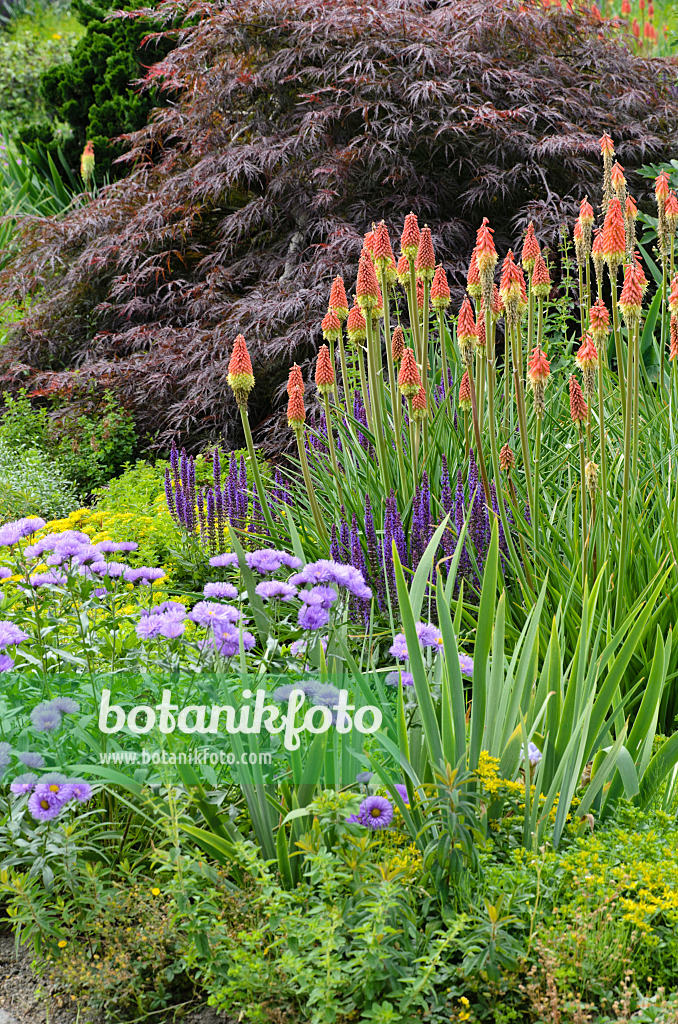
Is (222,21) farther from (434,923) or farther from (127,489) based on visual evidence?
(434,923)

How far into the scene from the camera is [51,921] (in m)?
1.89

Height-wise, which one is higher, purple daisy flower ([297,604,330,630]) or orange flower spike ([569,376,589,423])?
orange flower spike ([569,376,589,423])

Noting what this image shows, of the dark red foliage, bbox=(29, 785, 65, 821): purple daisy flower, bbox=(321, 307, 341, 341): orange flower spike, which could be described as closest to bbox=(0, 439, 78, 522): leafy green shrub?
the dark red foliage

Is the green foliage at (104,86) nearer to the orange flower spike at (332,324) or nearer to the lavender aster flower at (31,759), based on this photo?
the orange flower spike at (332,324)

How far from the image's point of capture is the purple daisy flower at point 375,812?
180 cm

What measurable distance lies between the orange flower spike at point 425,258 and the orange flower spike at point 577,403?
0.88m

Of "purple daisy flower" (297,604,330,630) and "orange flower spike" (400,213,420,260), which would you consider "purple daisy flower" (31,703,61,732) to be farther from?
"orange flower spike" (400,213,420,260)

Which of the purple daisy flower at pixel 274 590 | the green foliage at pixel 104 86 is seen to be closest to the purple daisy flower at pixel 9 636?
the purple daisy flower at pixel 274 590

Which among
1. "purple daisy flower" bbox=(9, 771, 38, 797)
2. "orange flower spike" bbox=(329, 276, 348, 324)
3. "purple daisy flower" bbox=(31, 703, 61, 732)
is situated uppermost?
"orange flower spike" bbox=(329, 276, 348, 324)

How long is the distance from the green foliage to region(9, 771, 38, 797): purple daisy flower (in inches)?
344

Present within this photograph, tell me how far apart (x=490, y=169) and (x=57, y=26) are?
16.1 m

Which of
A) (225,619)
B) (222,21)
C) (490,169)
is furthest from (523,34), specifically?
(225,619)

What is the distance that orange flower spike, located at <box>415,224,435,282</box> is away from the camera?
317 cm

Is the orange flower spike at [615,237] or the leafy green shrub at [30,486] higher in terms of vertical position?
the orange flower spike at [615,237]
